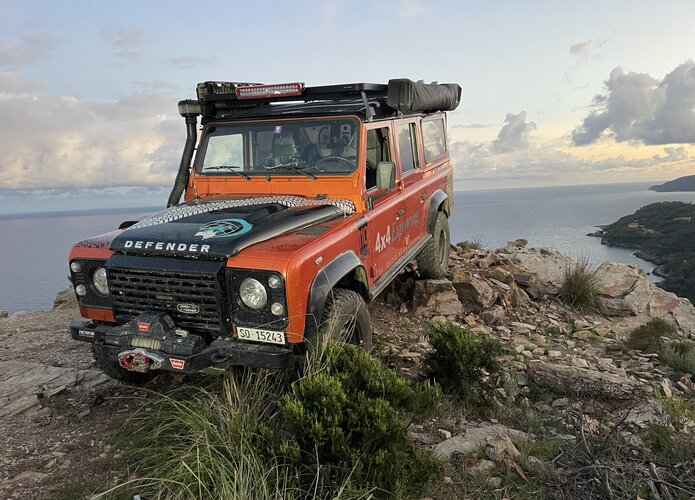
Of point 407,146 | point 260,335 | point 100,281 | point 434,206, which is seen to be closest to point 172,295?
point 260,335

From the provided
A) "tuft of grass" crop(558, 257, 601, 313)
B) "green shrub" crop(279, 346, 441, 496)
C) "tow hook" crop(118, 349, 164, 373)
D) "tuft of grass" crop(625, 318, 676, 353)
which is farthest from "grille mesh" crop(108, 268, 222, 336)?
"tuft of grass" crop(558, 257, 601, 313)

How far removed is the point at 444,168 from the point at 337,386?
5492mm

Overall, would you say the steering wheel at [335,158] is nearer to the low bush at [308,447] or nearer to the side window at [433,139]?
the low bush at [308,447]

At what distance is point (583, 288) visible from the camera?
7891 millimetres

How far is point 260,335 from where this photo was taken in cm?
329

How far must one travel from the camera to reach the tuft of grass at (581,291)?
7.88 meters

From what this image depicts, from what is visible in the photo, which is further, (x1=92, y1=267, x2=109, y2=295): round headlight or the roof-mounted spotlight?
the roof-mounted spotlight

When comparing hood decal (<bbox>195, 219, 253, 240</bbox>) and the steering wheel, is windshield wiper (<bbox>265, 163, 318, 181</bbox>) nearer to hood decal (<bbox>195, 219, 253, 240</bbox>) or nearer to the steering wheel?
the steering wheel

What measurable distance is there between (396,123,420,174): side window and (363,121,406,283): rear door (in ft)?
1.04

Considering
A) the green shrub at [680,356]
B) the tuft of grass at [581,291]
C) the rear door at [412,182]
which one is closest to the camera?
the green shrub at [680,356]

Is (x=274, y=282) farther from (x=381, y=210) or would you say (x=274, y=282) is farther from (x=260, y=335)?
(x=381, y=210)

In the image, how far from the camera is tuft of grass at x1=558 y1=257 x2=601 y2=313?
7875 millimetres

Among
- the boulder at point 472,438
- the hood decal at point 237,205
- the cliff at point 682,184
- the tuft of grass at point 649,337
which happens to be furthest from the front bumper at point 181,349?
the cliff at point 682,184

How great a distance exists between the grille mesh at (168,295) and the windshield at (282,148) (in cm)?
177
